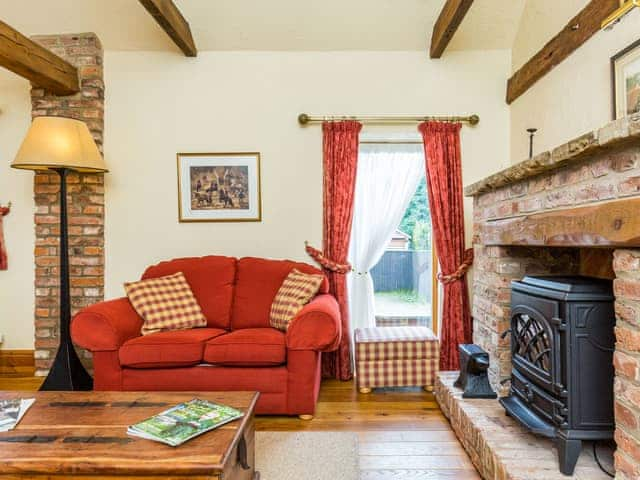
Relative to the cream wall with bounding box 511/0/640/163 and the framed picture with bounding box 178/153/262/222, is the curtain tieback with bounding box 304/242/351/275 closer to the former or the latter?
the framed picture with bounding box 178/153/262/222

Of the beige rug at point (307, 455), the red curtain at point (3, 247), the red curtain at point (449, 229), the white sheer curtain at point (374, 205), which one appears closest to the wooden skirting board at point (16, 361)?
the red curtain at point (3, 247)

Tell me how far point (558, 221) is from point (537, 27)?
6.87 feet

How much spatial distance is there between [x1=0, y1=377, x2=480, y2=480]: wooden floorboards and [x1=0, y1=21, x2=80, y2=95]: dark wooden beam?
232 centimetres

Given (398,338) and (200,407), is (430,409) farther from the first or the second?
(200,407)

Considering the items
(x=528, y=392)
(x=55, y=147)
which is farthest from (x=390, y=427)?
(x=55, y=147)

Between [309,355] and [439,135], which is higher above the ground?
[439,135]

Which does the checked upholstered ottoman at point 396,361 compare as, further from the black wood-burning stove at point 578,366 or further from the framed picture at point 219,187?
the framed picture at point 219,187

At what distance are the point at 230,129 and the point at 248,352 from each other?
6.33 ft

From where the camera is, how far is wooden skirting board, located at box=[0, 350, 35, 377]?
3.48 m

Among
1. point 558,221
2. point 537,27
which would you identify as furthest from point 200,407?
point 537,27

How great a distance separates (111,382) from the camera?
2539 mm

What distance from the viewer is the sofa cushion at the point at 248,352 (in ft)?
8.16

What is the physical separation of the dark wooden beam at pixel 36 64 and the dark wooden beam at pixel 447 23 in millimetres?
2897

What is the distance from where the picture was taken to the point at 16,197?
11.4 feet
